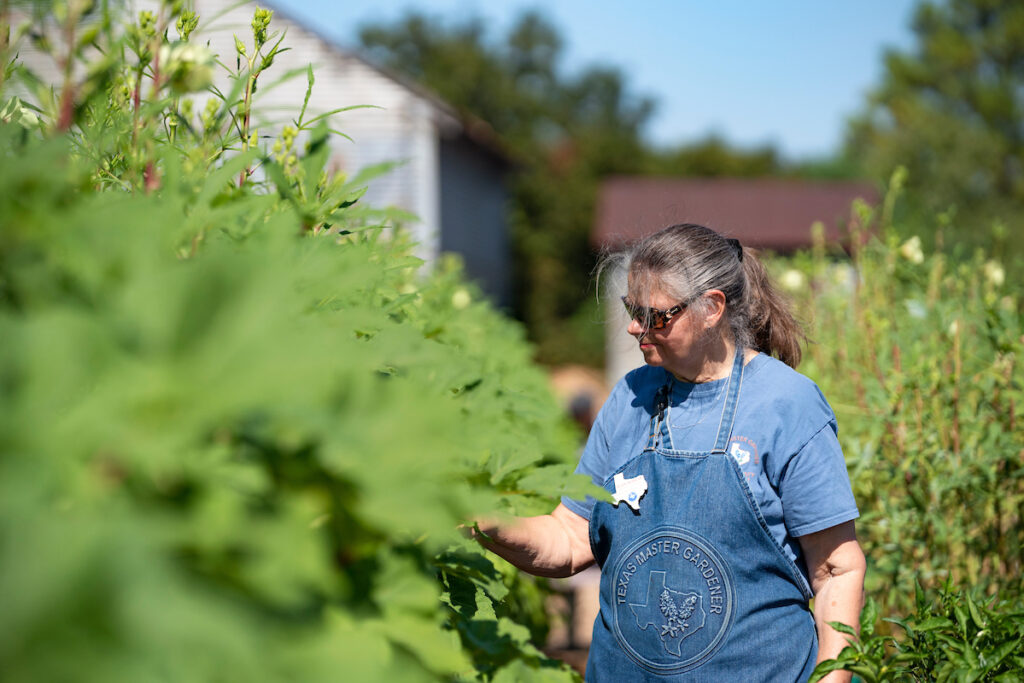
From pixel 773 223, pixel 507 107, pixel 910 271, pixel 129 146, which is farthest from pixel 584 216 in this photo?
pixel 129 146

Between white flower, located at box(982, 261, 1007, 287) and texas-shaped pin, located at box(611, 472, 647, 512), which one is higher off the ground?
white flower, located at box(982, 261, 1007, 287)

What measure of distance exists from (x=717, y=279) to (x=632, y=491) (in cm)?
56

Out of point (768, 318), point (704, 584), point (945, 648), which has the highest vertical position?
point (768, 318)

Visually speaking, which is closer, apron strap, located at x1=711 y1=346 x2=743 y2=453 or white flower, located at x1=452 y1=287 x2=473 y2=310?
apron strap, located at x1=711 y1=346 x2=743 y2=453

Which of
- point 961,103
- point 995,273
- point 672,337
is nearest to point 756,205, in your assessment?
point 961,103

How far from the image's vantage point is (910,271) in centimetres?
366

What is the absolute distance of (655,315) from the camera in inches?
84.7

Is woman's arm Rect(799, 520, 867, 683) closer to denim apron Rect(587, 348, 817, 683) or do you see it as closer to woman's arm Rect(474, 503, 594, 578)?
denim apron Rect(587, 348, 817, 683)

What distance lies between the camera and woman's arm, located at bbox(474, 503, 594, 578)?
1.91 meters

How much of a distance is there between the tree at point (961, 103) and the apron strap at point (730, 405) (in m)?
29.1

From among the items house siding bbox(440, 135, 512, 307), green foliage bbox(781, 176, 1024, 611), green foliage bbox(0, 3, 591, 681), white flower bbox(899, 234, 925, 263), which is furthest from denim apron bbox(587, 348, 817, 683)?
house siding bbox(440, 135, 512, 307)

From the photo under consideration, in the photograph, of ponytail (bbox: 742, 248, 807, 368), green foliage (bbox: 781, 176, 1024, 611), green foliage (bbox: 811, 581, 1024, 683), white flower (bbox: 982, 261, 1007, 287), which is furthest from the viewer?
white flower (bbox: 982, 261, 1007, 287)

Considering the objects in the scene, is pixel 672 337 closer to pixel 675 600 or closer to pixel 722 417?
pixel 722 417

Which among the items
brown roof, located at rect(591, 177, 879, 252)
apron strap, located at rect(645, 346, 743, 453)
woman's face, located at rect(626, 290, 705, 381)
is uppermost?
brown roof, located at rect(591, 177, 879, 252)
